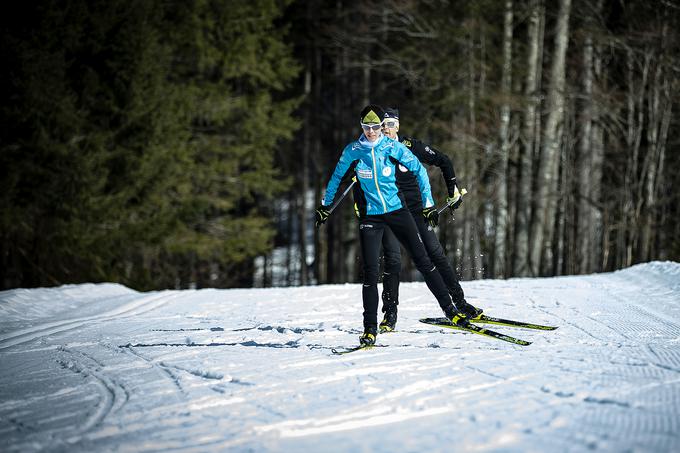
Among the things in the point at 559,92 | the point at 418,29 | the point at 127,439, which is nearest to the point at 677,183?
the point at 559,92

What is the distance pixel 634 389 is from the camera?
13.4 feet

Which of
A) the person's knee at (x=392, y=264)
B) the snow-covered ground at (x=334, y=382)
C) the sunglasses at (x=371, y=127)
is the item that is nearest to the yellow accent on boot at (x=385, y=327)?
the snow-covered ground at (x=334, y=382)

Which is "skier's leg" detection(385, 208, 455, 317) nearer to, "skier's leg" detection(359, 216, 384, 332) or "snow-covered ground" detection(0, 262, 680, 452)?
"skier's leg" detection(359, 216, 384, 332)

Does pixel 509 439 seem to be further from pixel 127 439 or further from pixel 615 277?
pixel 615 277

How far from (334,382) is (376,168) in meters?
2.16

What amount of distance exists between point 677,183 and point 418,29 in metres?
8.34

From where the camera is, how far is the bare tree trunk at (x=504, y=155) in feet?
50.0

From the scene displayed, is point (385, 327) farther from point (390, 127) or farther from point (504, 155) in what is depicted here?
point (504, 155)

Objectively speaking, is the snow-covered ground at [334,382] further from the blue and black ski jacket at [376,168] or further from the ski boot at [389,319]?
the blue and black ski jacket at [376,168]

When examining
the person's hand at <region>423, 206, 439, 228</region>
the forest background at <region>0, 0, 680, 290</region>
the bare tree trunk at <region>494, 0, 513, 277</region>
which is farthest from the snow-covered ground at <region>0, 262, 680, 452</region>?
the bare tree trunk at <region>494, 0, 513, 277</region>

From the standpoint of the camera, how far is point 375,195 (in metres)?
5.99

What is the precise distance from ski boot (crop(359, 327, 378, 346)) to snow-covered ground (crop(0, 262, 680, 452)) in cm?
11

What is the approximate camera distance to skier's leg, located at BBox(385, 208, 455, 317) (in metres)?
6.10

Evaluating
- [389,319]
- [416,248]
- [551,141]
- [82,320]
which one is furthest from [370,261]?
[551,141]
